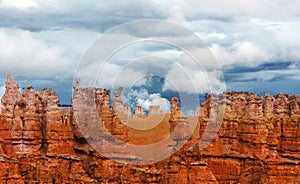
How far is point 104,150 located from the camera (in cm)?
5819

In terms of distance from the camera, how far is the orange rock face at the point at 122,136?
58344 millimetres

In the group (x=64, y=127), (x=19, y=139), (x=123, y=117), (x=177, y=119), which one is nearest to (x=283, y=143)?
(x=177, y=119)

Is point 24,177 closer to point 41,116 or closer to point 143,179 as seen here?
point 41,116

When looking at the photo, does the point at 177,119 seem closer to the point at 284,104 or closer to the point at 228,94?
the point at 228,94

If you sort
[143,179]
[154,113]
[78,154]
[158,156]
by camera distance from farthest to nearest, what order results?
[154,113] → [78,154] → [158,156] → [143,179]

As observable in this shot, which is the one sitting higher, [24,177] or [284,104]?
[284,104]

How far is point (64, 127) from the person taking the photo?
2382 inches

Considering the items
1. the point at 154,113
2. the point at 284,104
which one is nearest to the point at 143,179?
the point at 284,104

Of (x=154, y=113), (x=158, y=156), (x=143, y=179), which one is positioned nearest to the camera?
(x=143, y=179)

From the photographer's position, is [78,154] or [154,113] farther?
[154,113]

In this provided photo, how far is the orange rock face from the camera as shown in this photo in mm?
A: 58344

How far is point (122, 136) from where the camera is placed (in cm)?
5903

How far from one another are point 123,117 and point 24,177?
10100 mm

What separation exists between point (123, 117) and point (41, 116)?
7.17 meters
